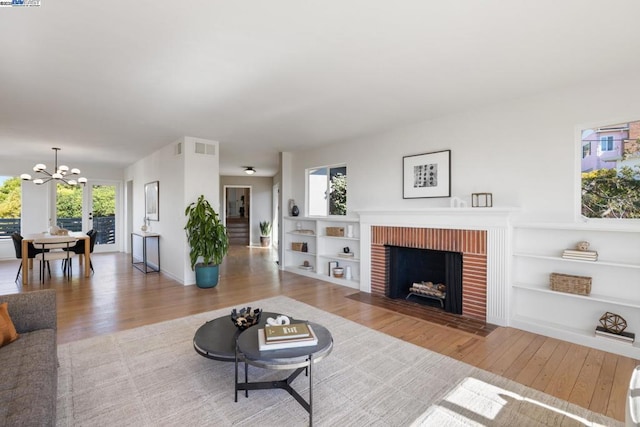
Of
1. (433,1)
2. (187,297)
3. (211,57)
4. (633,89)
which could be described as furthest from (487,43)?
(187,297)

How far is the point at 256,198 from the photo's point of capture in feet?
36.4

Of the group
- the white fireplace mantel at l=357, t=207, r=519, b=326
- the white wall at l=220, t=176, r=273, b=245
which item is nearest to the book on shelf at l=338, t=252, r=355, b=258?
the white fireplace mantel at l=357, t=207, r=519, b=326

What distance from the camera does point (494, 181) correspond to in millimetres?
3664

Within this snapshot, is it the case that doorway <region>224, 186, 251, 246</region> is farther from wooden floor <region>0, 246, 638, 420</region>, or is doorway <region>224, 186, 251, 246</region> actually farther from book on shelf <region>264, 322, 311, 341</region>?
book on shelf <region>264, 322, 311, 341</region>

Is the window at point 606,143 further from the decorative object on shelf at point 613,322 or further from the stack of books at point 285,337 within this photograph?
the stack of books at point 285,337

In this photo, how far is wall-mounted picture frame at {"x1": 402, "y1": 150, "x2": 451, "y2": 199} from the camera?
410 cm

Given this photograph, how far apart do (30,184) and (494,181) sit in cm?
1000

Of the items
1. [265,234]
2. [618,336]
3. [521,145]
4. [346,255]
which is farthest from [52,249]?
[618,336]

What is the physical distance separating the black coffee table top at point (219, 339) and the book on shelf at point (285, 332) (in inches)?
11.2

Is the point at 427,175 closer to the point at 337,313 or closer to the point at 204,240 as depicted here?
the point at 337,313

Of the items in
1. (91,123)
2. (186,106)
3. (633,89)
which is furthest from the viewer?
(91,123)

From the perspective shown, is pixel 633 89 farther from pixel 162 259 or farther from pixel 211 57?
pixel 162 259

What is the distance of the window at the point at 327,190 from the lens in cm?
568

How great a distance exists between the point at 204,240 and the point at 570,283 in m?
4.74
